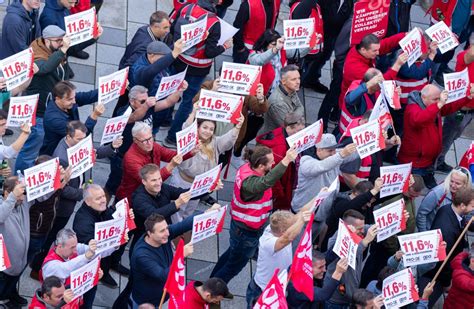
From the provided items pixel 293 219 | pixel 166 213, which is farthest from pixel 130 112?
pixel 293 219

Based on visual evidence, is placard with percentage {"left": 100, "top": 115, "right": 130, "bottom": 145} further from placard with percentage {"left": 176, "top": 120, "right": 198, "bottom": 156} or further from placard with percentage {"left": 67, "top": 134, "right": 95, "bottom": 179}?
placard with percentage {"left": 176, "top": 120, "right": 198, "bottom": 156}

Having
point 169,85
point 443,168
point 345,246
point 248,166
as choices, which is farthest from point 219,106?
point 443,168

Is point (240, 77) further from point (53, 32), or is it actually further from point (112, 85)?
point (53, 32)

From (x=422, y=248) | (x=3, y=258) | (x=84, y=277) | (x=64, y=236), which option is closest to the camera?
(x=3, y=258)

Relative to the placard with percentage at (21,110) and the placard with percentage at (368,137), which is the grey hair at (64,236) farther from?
the placard with percentage at (368,137)

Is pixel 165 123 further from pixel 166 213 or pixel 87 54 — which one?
pixel 166 213

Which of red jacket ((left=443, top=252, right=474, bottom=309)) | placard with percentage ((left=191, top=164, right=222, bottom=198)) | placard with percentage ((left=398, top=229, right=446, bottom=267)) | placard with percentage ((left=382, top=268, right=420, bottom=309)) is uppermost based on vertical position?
placard with percentage ((left=191, top=164, right=222, bottom=198))

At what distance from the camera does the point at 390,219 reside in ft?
43.4

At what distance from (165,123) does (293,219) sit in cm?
392

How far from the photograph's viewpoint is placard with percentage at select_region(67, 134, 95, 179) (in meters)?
12.7

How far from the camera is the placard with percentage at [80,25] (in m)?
14.1

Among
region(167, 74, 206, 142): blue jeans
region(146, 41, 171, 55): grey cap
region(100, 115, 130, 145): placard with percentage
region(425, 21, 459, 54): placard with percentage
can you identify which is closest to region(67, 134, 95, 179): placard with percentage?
region(100, 115, 130, 145): placard with percentage

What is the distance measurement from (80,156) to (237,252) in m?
1.95

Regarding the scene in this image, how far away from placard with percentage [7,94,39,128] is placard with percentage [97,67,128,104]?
32.5 inches
